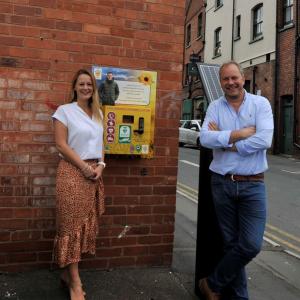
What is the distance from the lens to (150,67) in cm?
436

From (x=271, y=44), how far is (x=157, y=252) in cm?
1917

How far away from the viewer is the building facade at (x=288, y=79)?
20.0 metres

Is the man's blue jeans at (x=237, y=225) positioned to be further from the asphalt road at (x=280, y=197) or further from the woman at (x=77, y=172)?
the asphalt road at (x=280, y=197)

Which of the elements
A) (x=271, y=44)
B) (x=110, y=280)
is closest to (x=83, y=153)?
(x=110, y=280)

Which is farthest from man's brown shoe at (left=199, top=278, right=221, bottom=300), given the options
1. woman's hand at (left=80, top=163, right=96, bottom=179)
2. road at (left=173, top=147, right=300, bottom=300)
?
woman's hand at (left=80, top=163, right=96, bottom=179)

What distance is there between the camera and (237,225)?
11.7 ft

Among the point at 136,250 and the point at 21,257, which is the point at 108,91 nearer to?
the point at 136,250

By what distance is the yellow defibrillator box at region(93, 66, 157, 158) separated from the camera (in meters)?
4.15

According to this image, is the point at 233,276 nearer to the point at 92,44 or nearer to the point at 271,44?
the point at 92,44

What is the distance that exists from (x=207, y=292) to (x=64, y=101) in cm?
194

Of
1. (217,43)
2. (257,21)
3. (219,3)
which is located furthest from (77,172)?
(219,3)

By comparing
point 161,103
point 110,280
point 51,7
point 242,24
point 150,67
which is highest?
point 242,24

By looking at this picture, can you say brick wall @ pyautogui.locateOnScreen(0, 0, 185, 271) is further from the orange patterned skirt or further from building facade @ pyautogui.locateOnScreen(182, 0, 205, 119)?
building facade @ pyautogui.locateOnScreen(182, 0, 205, 119)

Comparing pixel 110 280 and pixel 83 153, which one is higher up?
pixel 83 153
